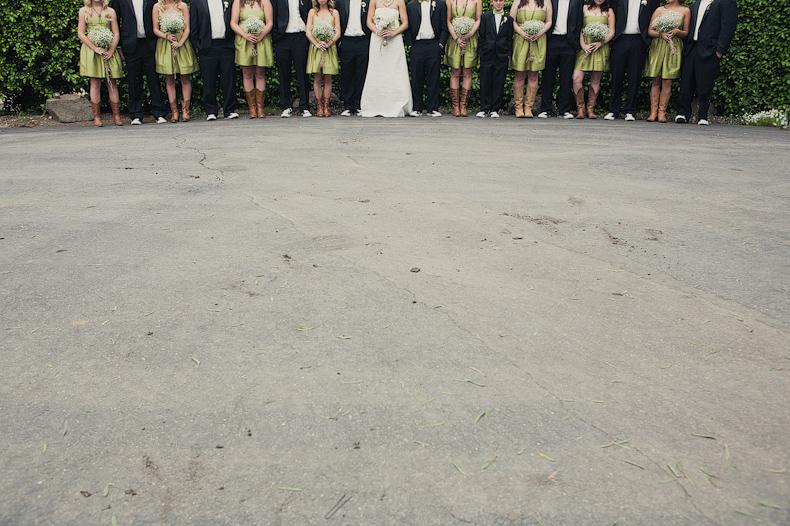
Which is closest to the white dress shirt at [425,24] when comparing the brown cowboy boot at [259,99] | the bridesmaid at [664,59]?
the brown cowboy boot at [259,99]

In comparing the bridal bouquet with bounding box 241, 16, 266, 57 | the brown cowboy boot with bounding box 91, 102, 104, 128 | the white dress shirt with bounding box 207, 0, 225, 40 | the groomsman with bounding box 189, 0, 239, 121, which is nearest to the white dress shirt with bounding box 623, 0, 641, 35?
the bridal bouquet with bounding box 241, 16, 266, 57

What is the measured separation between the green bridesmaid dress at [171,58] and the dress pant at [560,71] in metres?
6.86

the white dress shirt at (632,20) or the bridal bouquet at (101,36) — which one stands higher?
the white dress shirt at (632,20)

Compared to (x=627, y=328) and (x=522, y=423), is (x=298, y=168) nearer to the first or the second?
(x=627, y=328)

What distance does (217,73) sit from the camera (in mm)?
12961

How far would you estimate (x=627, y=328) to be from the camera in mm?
3830

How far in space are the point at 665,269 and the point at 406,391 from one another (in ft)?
8.15

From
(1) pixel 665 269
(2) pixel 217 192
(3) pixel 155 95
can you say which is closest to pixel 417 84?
(3) pixel 155 95

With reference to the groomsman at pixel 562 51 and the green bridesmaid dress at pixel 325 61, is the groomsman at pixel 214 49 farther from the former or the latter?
the groomsman at pixel 562 51

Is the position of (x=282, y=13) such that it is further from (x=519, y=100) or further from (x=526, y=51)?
(x=519, y=100)

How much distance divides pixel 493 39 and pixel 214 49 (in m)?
5.35

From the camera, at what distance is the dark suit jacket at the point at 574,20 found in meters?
12.4

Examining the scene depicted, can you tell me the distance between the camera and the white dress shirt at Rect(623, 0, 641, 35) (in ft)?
39.7

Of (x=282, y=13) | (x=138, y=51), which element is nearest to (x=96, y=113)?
(x=138, y=51)
